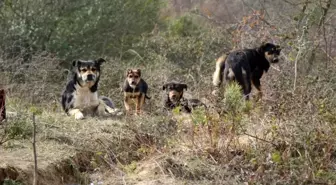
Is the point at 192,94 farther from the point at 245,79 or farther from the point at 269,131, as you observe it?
the point at 269,131

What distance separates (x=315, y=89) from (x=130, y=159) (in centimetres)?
254

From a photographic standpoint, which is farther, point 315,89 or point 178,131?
point 315,89

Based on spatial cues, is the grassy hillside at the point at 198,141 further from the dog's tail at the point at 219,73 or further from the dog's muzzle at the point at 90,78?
the dog's muzzle at the point at 90,78

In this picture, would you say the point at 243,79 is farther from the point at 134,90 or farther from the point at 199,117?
the point at 199,117

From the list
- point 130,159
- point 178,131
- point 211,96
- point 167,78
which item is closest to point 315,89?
point 211,96

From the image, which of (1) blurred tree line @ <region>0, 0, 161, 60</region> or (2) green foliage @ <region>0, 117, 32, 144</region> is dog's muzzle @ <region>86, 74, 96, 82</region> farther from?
(1) blurred tree line @ <region>0, 0, 161, 60</region>

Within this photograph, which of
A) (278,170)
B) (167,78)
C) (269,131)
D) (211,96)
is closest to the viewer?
(278,170)

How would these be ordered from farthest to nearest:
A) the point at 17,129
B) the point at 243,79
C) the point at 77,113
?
the point at 243,79 → the point at 77,113 → the point at 17,129

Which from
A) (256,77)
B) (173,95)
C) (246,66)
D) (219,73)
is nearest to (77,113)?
(173,95)

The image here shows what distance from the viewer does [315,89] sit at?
27.4ft

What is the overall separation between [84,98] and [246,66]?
2843mm

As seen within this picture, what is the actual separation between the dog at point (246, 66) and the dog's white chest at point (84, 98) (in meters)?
2.22

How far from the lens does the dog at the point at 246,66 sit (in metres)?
10.8

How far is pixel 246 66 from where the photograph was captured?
35.9ft
